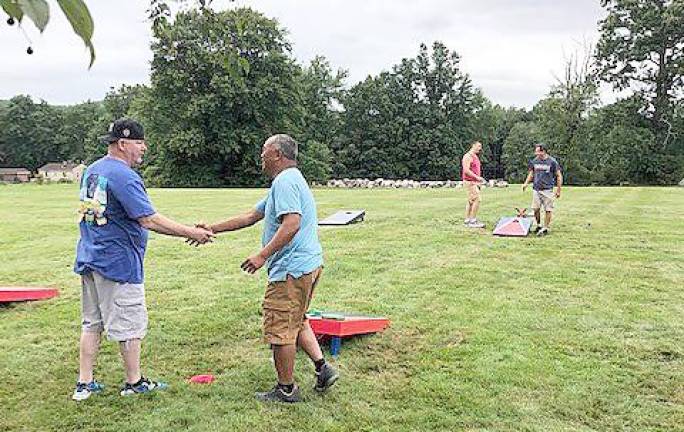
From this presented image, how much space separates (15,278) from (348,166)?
57106 mm

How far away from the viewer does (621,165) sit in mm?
Result: 47906

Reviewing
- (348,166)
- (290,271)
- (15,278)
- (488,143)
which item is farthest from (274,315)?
(488,143)

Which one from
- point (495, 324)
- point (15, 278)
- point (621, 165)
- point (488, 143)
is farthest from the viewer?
point (488, 143)

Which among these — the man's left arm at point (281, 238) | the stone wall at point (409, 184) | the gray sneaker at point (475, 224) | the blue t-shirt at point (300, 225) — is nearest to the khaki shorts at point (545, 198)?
the gray sneaker at point (475, 224)

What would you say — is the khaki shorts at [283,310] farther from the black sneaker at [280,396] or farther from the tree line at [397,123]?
the tree line at [397,123]

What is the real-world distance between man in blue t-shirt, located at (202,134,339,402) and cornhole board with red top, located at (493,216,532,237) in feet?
29.9

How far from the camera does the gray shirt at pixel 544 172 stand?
13.5 meters

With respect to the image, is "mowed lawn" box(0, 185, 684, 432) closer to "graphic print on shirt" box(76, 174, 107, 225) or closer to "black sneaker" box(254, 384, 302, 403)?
"black sneaker" box(254, 384, 302, 403)

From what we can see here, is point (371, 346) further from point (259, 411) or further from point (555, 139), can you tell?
point (555, 139)

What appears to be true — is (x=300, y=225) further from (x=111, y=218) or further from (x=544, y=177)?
(x=544, y=177)

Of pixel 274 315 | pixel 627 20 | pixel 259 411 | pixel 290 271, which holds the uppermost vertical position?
pixel 627 20

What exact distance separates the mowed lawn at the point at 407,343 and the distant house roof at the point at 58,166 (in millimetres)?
87417

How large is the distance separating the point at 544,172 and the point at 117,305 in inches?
415

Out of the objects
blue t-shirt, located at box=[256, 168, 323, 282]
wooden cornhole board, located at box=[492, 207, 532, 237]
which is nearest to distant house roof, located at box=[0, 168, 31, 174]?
wooden cornhole board, located at box=[492, 207, 532, 237]
